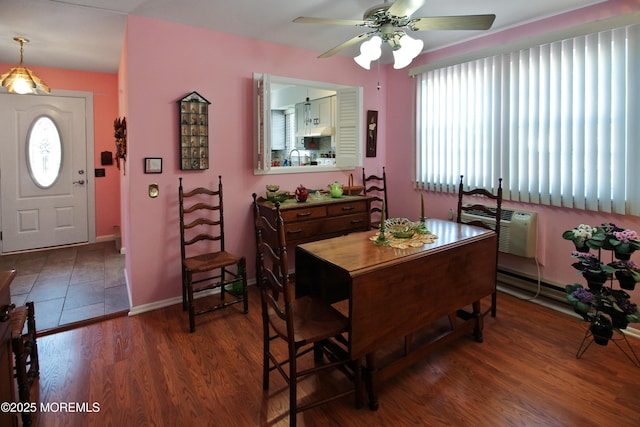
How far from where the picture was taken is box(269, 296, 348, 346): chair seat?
1768mm

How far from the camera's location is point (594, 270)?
7.57ft

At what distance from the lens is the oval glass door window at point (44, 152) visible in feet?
15.8

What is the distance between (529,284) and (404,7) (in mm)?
2700

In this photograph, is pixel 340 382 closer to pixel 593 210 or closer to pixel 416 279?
pixel 416 279

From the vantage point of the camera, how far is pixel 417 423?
1.82 meters

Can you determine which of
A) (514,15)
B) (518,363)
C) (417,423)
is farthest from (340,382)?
(514,15)

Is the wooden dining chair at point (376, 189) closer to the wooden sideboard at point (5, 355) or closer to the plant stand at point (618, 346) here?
the plant stand at point (618, 346)

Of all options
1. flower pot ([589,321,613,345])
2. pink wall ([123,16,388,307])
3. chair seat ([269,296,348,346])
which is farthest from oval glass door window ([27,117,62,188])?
flower pot ([589,321,613,345])

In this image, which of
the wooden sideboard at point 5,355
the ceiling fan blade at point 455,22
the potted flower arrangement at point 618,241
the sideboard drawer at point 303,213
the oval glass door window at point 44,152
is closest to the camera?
the wooden sideboard at point 5,355

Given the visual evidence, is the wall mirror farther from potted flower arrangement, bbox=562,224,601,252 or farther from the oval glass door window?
the oval glass door window

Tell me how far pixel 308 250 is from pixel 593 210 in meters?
2.38

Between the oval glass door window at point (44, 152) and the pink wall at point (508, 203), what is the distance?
4495 millimetres

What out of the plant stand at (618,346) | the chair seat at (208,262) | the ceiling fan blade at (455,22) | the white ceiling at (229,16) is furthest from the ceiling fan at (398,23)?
the plant stand at (618,346)

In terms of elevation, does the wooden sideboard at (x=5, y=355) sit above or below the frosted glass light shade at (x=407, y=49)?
below
